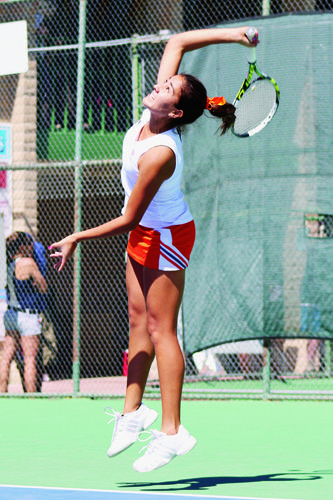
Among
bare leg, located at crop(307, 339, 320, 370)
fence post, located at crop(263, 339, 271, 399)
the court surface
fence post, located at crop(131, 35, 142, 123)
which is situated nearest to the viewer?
the court surface

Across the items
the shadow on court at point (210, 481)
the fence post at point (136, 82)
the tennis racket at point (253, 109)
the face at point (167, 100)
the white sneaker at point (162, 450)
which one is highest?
the fence post at point (136, 82)

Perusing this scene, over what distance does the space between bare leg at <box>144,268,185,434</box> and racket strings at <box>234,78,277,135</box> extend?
49.5 inches

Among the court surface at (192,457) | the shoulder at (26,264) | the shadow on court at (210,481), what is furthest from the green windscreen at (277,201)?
the shadow on court at (210,481)

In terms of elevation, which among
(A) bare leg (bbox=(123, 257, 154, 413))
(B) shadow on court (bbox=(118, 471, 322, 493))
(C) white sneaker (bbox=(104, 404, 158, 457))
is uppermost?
(A) bare leg (bbox=(123, 257, 154, 413))

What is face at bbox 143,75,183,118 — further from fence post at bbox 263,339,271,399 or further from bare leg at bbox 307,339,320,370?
bare leg at bbox 307,339,320,370

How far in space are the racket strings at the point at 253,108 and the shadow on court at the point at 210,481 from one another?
189cm

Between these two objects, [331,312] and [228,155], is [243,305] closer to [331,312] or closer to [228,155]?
[331,312]

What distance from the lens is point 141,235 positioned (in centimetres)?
485

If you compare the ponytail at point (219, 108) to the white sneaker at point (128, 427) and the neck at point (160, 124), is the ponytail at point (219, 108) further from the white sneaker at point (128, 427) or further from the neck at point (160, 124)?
the white sneaker at point (128, 427)

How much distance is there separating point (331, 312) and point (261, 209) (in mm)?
1101

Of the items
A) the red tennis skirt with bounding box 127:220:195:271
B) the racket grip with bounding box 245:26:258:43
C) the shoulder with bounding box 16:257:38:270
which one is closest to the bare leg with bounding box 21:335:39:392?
the shoulder with bounding box 16:257:38:270

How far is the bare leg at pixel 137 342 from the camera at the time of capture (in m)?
4.93

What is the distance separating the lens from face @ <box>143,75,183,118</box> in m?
4.73

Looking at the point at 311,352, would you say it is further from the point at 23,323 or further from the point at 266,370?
the point at 23,323
